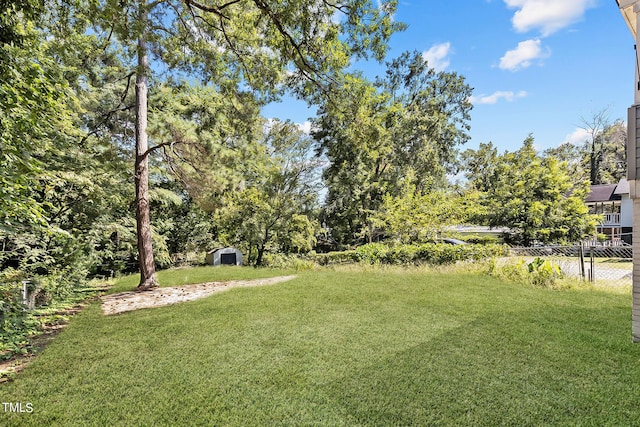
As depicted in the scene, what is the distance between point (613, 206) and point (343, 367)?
28083mm

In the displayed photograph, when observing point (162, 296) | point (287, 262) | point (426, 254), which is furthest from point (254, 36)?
point (287, 262)

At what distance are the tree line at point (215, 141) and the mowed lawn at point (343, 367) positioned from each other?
1.65 meters

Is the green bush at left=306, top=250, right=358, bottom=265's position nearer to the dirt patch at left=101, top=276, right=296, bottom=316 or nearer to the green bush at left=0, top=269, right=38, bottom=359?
the dirt patch at left=101, top=276, right=296, bottom=316

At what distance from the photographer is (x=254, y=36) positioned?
5.25 m

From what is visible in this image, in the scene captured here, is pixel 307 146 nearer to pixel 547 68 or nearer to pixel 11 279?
pixel 547 68

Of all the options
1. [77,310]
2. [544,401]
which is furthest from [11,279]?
[544,401]

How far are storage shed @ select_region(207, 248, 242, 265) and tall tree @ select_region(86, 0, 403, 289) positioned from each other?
8071mm

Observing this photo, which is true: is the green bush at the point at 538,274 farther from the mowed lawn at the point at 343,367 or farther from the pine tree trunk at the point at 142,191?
the pine tree trunk at the point at 142,191

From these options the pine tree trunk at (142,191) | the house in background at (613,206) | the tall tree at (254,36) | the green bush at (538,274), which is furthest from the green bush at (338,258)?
the house in background at (613,206)

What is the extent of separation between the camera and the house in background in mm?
19100

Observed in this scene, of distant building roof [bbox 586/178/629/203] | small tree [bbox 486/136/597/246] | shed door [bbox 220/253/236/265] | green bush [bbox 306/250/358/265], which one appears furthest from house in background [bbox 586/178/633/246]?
shed door [bbox 220/253/236/265]

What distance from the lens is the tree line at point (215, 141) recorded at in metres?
4.18

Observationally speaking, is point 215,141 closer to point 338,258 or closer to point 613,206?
point 338,258

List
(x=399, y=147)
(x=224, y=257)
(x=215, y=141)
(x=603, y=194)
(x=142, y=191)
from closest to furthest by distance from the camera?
(x=142, y=191), (x=215, y=141), (x=224, y=257), (x=399, y=147), (x=603, y=194)
